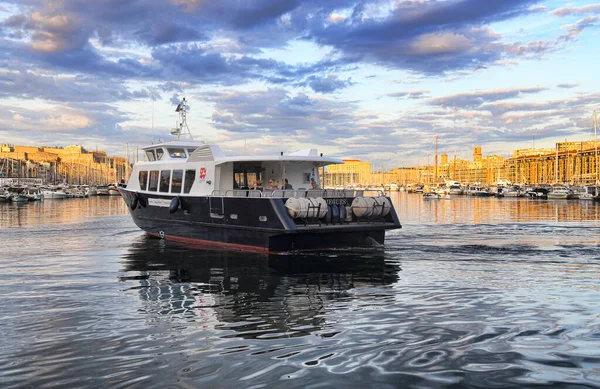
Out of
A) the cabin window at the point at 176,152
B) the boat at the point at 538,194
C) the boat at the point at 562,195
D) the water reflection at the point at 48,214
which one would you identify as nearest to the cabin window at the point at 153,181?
the cabin window at the point at 176,152

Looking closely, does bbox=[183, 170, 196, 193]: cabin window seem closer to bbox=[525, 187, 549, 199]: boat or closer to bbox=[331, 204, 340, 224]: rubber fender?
bbox=[331, 204, 340, 224]: rubber fender

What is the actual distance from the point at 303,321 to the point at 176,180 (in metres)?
13.9

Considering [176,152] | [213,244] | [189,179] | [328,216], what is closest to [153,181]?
[176,152]

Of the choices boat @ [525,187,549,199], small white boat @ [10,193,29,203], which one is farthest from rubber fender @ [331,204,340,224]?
boat @ [525,187,549,199]

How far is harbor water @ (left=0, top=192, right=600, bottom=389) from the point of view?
6820mm

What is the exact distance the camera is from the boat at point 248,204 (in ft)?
58.8

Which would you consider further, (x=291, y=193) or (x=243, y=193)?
(x=243, y=193)

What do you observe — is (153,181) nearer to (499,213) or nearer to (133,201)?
(133,201)

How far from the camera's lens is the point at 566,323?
9109mm

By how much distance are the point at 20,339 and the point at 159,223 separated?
50.0ft

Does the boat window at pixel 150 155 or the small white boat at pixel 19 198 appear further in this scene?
the small white boat at pixel 19 198

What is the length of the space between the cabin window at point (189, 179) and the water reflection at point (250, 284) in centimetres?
245

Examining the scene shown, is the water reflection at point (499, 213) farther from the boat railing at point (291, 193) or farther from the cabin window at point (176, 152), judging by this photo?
the cabin window at point (176, 152)

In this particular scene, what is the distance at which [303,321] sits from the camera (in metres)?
9.59
